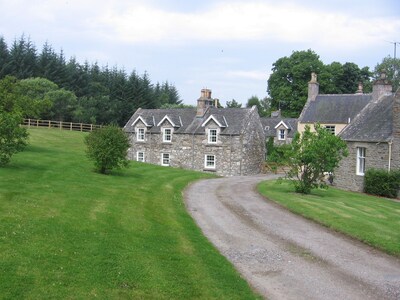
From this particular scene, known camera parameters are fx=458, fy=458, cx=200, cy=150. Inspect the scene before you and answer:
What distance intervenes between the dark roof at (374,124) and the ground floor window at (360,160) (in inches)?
39.7

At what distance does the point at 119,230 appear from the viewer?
1433 cm

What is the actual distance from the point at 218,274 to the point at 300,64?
258ft

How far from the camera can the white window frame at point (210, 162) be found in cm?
4925

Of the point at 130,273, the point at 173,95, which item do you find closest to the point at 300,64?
the point at 173,95

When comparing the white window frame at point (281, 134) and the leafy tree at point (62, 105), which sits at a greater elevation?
the leafy tree at point (62, 105)

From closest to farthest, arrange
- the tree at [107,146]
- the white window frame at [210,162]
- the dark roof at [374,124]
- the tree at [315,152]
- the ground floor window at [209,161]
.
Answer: the tree at [315,152]
the tree at [107,146]
the dark roof at [374,124]
the white window frame at [210,162]
the ground floor window at [209,161]

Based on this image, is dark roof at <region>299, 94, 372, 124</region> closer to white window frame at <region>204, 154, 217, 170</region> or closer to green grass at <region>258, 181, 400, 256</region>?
white window frame at <region>204, 154, 217, 170</region>

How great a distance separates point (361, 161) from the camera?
35.9 metres

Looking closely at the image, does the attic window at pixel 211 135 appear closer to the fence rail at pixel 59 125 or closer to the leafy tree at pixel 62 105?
the fence rail at pixel 59 125

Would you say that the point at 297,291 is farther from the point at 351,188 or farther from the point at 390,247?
the point at 351,188

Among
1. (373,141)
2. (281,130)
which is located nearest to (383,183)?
(373,141)

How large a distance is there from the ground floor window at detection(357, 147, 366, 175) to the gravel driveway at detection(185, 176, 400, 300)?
1670 centimetres

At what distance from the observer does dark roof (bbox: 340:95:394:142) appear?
3444 centimetres

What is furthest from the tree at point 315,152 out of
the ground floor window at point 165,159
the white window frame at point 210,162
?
the ground floor window at point 165,159
